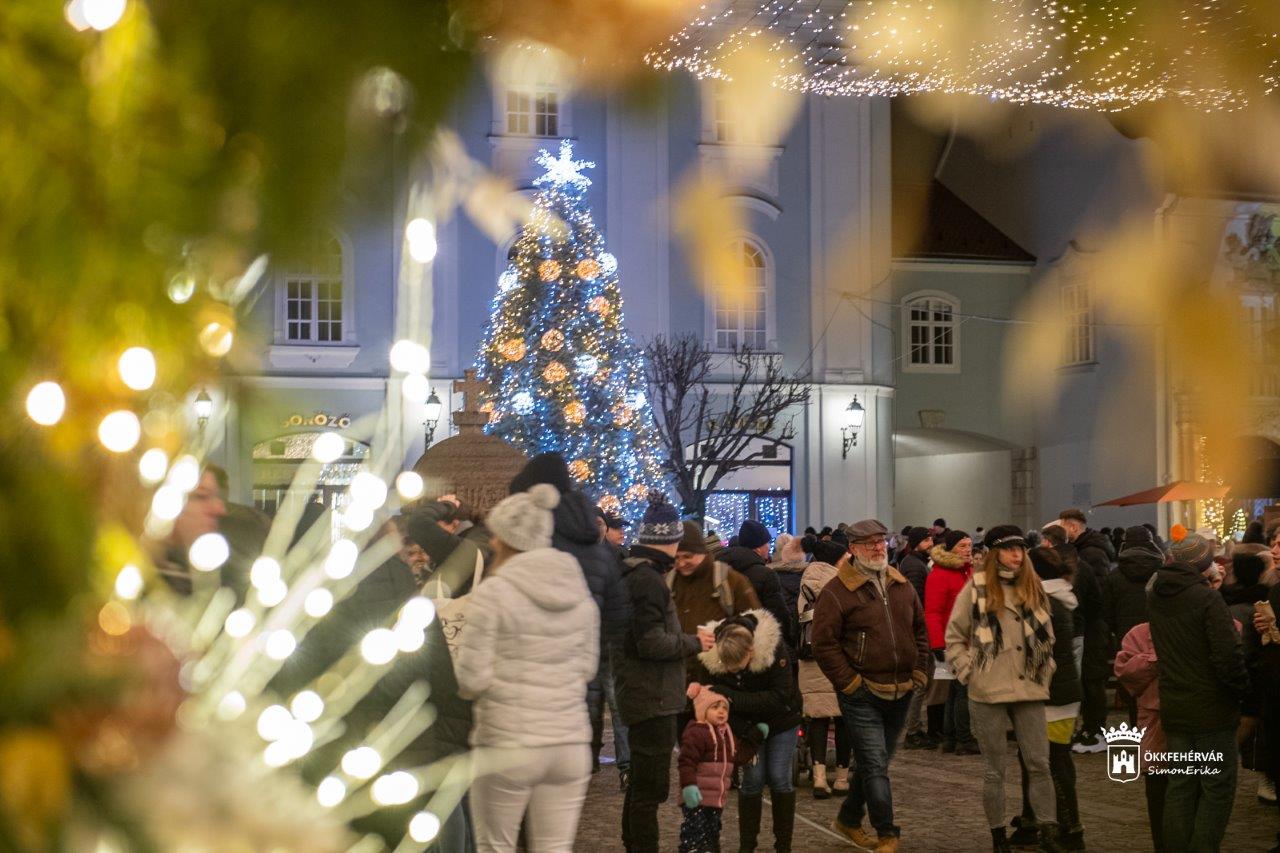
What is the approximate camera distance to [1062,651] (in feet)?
30.5

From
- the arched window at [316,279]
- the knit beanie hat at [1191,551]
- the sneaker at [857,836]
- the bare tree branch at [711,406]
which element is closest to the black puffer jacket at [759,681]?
the sneaker at [857,836]

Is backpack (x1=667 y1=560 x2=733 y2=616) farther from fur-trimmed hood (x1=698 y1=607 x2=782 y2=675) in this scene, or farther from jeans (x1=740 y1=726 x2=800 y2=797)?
jeans (x1=740 y1=726 x2=800 y2=797)

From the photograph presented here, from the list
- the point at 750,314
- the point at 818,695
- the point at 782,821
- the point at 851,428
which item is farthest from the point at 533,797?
the point at 750,314

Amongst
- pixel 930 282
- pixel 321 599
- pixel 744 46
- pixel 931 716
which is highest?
pixel 930 282

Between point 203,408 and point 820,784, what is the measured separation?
36.0ft

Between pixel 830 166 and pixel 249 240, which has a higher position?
pixel 830 166

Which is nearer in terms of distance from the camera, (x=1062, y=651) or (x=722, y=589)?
(x=1062, y=651)

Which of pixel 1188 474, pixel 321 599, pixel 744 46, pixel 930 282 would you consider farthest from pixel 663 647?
pixel 930 282

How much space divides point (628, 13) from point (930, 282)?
109 feet

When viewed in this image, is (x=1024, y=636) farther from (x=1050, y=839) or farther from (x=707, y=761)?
(x=707, y=761)

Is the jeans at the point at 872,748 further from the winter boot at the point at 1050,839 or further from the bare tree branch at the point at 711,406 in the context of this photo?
the bare tree branch at the point at 711,406

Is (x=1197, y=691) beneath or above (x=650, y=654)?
beneath

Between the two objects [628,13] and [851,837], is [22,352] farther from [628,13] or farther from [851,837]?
[851,837]

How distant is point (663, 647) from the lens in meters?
8.11
